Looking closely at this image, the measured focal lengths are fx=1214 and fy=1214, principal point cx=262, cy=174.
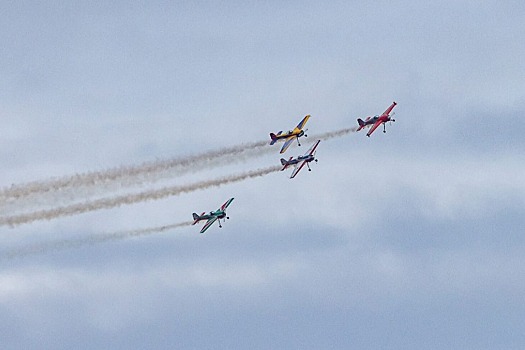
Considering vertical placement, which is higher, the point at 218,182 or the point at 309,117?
the point at 309,117

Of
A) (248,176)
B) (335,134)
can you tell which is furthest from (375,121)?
(248,176)

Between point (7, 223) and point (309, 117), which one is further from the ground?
point (309, 117)

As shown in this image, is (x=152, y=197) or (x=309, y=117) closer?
(x=152, y=197)

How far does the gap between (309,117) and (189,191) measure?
21.6m

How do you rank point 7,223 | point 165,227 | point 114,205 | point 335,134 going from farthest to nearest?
point 335,134, point 165,227, point 114,205, point 7,223

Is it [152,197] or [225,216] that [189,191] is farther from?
[225,216]

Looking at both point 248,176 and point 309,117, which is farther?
point 309,117

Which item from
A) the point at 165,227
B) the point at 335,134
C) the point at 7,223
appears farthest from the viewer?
the point at 335,134

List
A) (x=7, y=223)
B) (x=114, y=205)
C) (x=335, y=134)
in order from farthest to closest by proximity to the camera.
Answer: (x=335, y=134) < (x=114, y=205) < (x=7, y=223)

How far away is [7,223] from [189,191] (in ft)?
76.9

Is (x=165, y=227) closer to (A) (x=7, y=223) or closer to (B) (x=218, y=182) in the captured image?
(B) (x=218, y=182)

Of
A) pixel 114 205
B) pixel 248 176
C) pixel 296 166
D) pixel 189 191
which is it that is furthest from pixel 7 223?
pixel 296 166

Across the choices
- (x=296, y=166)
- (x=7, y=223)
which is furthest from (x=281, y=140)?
(x=7, y=223)

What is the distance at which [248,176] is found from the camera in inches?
5089
